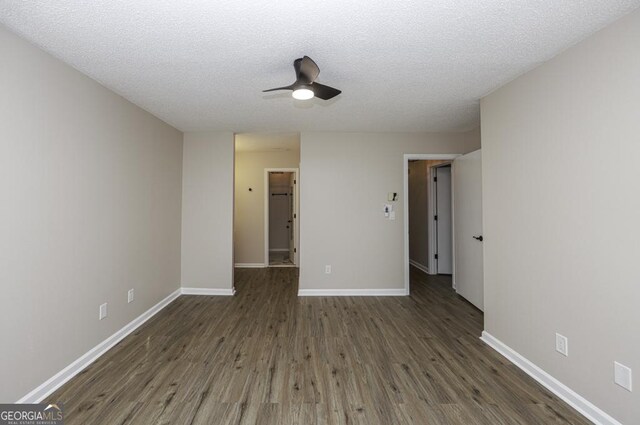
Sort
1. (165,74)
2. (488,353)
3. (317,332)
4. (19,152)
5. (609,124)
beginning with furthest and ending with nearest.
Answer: (317,332) < (488,353) < (165,74) < (19,152) < (609,124)

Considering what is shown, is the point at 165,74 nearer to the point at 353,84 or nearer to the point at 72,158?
the point at 72,158

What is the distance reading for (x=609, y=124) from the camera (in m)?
1.67

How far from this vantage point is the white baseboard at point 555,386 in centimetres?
172

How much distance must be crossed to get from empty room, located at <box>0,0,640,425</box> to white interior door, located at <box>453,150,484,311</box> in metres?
0.05

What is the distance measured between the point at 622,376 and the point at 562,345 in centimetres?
37

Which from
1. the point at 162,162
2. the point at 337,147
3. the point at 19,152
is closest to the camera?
the point at 19,152

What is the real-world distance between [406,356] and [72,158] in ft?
10.6

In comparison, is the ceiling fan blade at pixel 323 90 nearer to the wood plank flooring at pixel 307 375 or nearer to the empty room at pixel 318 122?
the empty room at pixel 318 122

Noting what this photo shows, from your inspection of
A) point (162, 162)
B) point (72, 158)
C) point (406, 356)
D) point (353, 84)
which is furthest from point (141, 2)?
point (406, 356)

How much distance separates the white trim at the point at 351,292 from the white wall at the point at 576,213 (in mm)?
1656

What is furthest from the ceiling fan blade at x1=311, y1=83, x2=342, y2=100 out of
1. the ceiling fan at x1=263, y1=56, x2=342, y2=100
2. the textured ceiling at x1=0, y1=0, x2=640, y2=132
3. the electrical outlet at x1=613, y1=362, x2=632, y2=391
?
the electrical outlet at x1=613, y1=362, x2=632, y2=391

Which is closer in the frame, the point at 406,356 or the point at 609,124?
the point at 609,124

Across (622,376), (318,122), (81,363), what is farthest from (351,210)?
(81,363)

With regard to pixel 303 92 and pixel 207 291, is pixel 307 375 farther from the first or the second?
pixel 207 291
